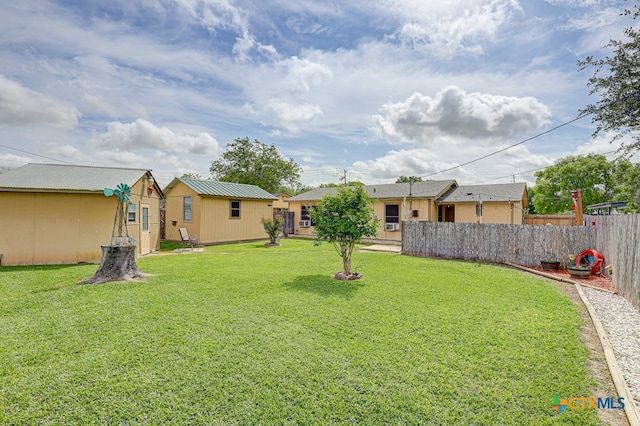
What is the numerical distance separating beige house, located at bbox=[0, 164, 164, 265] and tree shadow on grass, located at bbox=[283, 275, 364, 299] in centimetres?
745

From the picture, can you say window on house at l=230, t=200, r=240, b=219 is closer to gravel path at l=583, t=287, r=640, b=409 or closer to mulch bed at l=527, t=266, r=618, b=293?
mulch bed at l=527, t=266, r=618, b=293

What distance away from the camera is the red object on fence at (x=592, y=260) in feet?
26.1

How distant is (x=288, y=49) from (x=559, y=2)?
725cm

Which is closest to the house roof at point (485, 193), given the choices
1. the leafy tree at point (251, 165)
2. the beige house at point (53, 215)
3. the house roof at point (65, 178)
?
the house roof at point (65, 178)

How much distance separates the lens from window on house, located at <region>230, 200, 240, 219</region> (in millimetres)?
17000

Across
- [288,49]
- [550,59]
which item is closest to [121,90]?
→ [288,49]

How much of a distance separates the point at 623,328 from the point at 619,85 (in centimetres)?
Result: 483

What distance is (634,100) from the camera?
5.83m

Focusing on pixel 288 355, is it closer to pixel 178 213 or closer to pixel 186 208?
pixel 186 208

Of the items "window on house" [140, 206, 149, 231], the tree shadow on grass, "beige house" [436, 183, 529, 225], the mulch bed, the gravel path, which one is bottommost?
the gravel path

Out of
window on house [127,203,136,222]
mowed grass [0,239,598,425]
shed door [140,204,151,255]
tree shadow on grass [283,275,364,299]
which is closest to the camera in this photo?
mowed grass [0,239,598,425]

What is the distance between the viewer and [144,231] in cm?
1216

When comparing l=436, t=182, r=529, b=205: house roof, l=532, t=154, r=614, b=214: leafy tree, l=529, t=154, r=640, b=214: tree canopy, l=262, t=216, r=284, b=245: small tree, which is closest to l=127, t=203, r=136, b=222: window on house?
l=262, t=216, r=284, b=245: small tree

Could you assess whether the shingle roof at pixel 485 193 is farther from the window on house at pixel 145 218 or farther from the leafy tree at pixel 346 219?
the window on house at pixel 145 218
